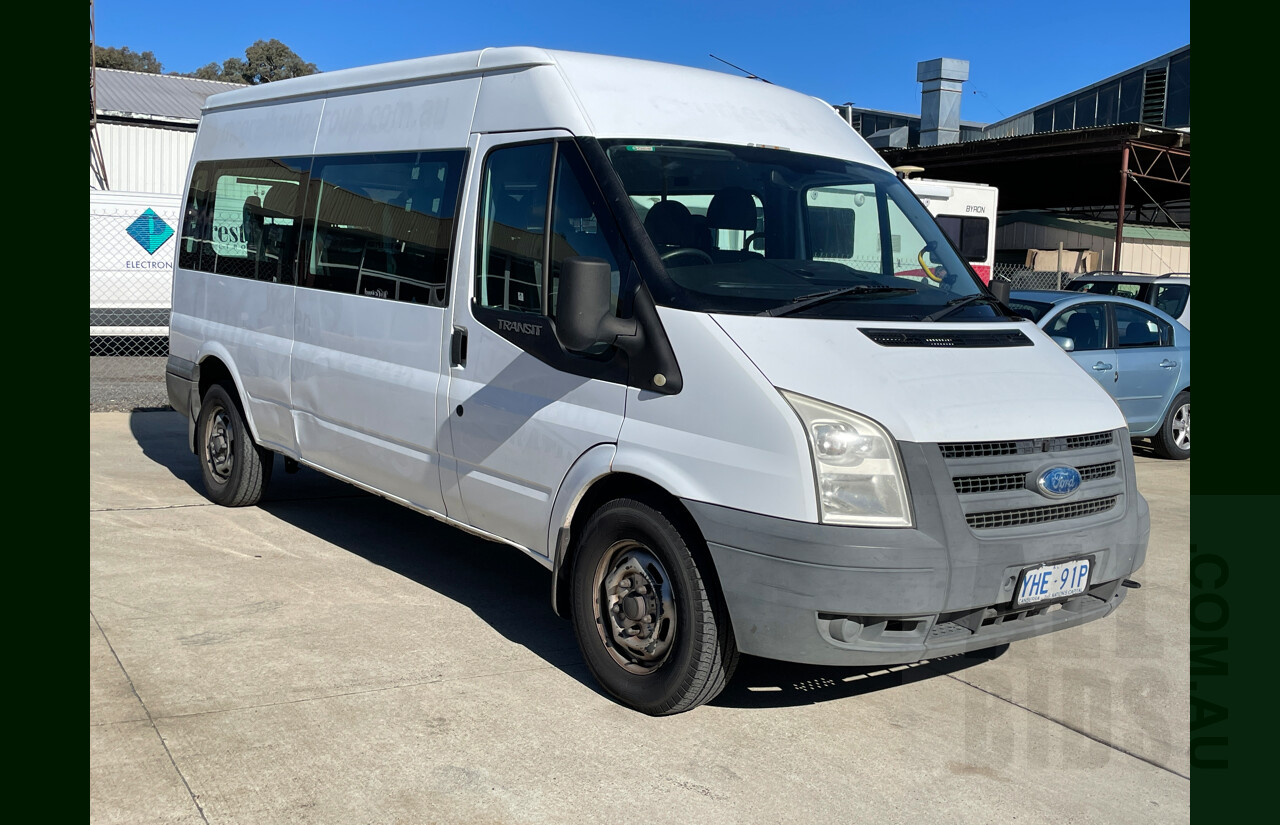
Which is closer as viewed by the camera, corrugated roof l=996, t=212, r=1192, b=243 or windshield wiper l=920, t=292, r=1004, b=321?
windshield wiper l=920, t=292, r=1004, b=321

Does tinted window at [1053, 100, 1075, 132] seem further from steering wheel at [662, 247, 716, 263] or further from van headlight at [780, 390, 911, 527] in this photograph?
van headlight at [780, 390, 911, 527]

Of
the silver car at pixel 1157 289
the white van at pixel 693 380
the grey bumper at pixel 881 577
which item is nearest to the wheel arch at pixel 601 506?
the white van at pixel 693 380

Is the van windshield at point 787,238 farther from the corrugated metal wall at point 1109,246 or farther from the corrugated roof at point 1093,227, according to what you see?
the corrugated roof at point 1093,227

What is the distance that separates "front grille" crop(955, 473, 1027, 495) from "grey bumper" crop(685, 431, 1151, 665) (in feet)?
0.15

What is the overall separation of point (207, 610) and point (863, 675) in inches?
122

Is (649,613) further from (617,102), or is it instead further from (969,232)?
(969,232)

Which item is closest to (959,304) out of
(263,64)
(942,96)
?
(942,96)

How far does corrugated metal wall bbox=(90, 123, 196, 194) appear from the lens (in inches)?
1104

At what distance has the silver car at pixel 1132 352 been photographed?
35.1 ft

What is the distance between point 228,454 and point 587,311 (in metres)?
4.42

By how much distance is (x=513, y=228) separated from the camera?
5168mm

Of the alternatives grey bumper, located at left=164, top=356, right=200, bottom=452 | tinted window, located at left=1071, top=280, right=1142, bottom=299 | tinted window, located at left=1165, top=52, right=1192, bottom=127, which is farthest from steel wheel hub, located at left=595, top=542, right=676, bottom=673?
tinted window, located at left=1165, top=52, right=1192, bottom=127

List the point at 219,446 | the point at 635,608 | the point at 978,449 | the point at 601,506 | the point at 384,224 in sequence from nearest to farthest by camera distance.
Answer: the point at 978,449 < the point at 635,608 < the point at 601,506 < the point at 384,224 < the point at 219,446

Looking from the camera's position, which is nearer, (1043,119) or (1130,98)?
(1130,98)
